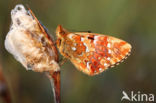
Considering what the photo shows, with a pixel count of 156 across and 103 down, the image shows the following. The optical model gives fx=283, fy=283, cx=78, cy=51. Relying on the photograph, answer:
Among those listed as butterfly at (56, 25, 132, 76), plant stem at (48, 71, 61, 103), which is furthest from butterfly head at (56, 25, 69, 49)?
plant stem at (48, 71, 61, 103)

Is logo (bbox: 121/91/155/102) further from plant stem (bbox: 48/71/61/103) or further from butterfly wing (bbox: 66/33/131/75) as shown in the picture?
plant stem (bbox: 48/71/61/103)

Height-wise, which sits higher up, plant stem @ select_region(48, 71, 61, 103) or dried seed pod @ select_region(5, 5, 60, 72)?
dried seed pod @ select_region(5, 5, 60, 72)

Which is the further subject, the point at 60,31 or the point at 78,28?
the point at 78,28

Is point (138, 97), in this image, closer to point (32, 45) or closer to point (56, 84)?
point (56, 84)

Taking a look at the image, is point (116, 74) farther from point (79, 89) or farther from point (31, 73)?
point (31, 73)

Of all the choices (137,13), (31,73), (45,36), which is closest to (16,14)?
(45,36)

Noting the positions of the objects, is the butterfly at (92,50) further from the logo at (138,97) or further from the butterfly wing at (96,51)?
the logo at (138,97)
